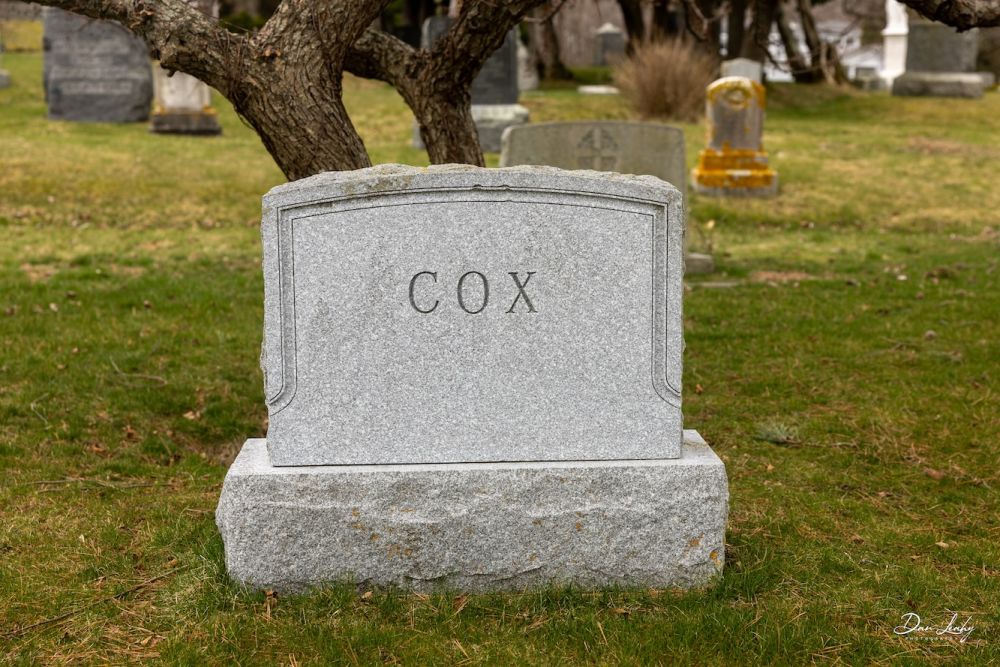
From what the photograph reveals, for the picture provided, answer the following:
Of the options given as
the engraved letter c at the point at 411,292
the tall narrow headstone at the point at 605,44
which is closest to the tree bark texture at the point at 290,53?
the engraved letter c at the point at 411,292

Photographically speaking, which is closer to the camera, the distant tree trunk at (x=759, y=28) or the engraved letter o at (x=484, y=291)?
the engraved letter o at (x=484, y=291)

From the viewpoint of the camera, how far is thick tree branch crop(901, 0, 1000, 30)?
5.59 meters

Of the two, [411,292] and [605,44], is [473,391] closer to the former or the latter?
[411,292]

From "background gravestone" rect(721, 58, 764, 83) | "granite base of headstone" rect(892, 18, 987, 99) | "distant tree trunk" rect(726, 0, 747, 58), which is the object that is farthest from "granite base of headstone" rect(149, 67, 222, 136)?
"granite base of headstone" rect(892, 18, 987, 99)

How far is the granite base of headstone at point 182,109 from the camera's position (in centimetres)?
1698

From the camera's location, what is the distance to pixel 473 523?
3744 millimetres

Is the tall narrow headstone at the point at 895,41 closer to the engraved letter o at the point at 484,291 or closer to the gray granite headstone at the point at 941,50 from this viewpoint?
the gray granite headstone at the point at 941,50

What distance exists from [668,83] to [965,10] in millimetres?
13957

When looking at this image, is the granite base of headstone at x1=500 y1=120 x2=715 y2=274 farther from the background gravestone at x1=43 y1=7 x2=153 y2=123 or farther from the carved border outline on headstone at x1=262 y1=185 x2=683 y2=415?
the background gravestone at x1=43 y1=7 x2=153 y2=123

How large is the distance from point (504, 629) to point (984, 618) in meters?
1.52

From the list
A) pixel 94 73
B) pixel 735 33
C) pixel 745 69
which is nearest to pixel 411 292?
pixel 745 69

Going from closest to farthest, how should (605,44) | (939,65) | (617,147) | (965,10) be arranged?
1. (965,10)
2. (617,147)
3. (939,65)
4. (605,44)

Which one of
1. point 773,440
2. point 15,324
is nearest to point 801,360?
point 773,440

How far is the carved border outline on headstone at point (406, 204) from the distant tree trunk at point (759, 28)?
3435 millimetres
